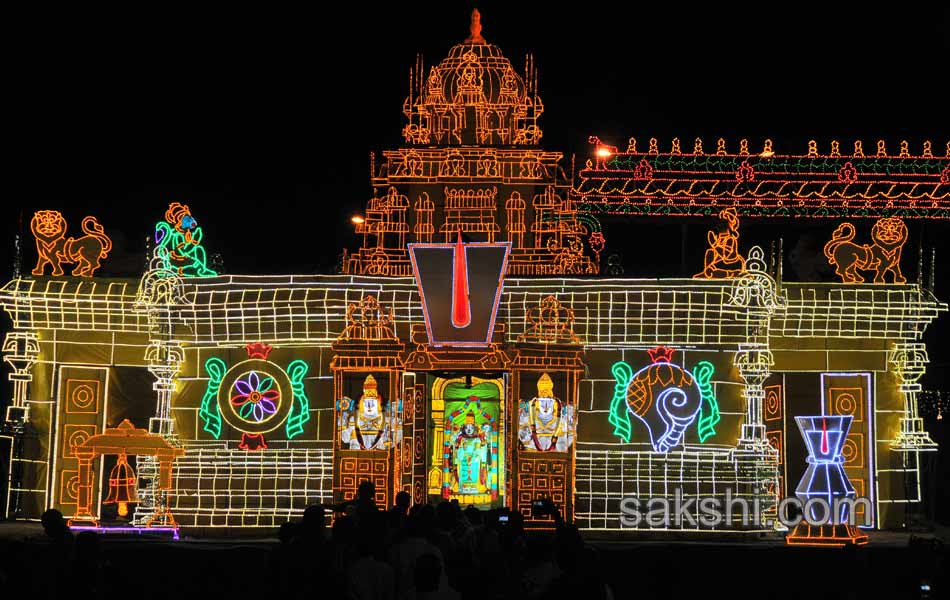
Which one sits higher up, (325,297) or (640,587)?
(325,297)

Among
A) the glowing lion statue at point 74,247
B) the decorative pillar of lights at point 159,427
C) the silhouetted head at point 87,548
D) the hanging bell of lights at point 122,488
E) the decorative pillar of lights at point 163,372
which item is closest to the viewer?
the silhouetted head at point 87,548

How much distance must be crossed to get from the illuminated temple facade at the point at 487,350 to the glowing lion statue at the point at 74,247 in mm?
70

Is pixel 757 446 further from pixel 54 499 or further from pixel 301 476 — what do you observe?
pixel 54 499

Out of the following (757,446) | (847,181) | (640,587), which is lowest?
(640,587)

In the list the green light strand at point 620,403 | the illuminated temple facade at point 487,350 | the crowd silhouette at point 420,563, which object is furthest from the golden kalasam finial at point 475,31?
the crowd silhouette at point 420,563

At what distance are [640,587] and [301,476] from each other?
1088cm

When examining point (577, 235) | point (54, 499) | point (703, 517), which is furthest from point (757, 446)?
point (54, 499)

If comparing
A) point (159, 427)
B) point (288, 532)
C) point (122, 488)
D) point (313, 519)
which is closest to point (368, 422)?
point (159, 427)

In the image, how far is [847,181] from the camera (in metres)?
32.0

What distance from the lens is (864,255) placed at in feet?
102

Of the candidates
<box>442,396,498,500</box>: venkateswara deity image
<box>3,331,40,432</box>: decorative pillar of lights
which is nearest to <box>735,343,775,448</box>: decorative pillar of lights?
<box>442,396,498,500</box>: venkateswara deity image

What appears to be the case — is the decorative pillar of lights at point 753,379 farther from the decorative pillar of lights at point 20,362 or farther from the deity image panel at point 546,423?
the decorative pillar of lights at point 20,362

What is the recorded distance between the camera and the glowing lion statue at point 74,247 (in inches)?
1220

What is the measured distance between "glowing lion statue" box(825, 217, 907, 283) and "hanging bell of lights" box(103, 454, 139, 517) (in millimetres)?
15327
